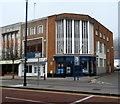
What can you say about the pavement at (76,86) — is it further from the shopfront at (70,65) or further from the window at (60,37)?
the window at (60,37)

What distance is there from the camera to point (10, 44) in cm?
4091

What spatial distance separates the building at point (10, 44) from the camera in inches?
1499

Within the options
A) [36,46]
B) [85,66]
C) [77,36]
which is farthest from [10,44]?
[85,66]

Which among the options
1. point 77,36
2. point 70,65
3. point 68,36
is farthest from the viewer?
point 77,36

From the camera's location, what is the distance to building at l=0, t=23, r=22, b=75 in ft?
125

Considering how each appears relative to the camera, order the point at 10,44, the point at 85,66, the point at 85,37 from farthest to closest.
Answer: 1. the point at 10,44
2. the point at 85,37
3. the point at 85,66

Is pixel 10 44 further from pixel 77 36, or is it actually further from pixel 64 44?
pixel 77 36

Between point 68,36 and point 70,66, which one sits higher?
point 68,36

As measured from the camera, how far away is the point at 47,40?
33562 millimetres

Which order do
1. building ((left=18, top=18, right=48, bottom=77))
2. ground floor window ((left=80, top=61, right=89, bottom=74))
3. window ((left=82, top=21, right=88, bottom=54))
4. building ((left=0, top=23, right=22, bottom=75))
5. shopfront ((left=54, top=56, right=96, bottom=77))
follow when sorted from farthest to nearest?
building ((left=0, top=23, right=22, bottom=75)) < building ((left=18, top=18, right=48, bottom=77)) < window ((left=82, top=21, right=88, bottom=54)) < ground floor window ((left=80, top=61, right=89, bottom=74)) < shopfront ((left=54, top=56, right=96, bottom=77))

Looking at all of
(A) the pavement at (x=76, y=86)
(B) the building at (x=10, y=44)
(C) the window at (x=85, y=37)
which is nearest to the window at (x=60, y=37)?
(C) the window at (x=85, y=37)

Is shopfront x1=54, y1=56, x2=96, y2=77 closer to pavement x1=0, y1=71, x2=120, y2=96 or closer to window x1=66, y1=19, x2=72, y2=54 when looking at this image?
window x1=66, y1=19, x2=72, y2=54

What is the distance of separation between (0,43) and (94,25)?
2189cm

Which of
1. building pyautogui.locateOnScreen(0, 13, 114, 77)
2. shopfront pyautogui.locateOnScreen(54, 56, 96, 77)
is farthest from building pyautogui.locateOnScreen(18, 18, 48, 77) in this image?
shopfront pyautogui.locateOnScreen(54, 56, 96, 77)
